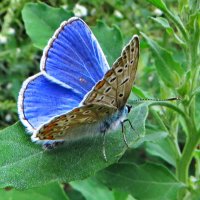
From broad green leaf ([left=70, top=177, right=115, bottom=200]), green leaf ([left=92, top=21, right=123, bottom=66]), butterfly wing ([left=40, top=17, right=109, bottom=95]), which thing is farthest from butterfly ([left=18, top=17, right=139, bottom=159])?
broad green leaf ([left=70, top=177, right=115, bottom=200])

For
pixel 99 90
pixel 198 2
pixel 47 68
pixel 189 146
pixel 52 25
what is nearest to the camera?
pixel 99 90

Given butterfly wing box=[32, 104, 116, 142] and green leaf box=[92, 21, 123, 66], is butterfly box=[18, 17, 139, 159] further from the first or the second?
green leaf box=[92, 21, 123, 66]

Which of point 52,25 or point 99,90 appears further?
point 52,25

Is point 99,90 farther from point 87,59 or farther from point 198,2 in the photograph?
point 198,2

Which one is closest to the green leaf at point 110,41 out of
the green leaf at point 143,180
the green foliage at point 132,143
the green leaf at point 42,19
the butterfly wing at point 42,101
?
the green foliage at point 132,143

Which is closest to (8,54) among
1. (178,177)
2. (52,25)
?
(52,25)

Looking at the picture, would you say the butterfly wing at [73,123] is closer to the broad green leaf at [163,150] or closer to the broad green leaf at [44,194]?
the broad green leaf at [44,194]

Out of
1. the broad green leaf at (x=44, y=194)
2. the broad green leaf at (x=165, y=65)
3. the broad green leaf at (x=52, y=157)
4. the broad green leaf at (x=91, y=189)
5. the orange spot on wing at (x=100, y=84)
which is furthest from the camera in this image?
the broad green leaf at (x=91, y=189)

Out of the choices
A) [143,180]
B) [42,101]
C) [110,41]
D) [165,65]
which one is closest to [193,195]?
[143,180]
